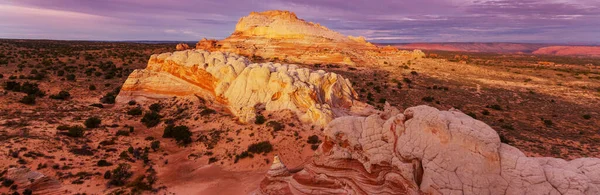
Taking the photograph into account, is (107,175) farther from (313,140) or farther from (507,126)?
(507,126)

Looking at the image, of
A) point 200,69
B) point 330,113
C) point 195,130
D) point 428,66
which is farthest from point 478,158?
point 428,66

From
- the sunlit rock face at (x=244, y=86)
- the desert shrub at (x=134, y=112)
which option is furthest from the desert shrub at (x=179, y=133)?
the desert shrub at (x=134, y=112)

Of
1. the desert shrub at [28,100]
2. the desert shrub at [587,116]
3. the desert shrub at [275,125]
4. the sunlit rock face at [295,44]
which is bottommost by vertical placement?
the desert shrub at [587,116]

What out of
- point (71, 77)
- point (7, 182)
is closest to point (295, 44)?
point (71, 77)

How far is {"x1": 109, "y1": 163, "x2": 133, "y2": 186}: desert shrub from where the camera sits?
16.8m

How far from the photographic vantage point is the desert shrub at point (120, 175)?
16844 mm

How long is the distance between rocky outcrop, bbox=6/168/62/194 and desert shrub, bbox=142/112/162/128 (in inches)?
381

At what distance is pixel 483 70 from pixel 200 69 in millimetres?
59883

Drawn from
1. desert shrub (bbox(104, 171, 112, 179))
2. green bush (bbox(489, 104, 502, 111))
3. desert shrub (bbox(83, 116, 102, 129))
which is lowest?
green bush (bbox(489, 104, 502, 111))

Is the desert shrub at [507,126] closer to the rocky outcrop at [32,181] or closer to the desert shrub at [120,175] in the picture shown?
the desert shrub at [120,175]

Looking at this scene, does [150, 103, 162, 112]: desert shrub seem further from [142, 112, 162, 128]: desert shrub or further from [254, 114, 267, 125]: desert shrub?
[254, 114, 267, 125]: desert shrub

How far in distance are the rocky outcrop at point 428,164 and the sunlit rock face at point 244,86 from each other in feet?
29.8

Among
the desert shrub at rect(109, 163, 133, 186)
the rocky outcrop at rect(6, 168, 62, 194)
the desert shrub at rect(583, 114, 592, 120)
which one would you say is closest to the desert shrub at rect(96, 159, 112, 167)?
Result: the desert shrub at rect(109, 163, 133, 186)

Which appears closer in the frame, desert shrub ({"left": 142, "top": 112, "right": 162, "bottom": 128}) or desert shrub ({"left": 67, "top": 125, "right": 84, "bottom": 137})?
desert shrub ({"left": 67, "top": 125, "right": 84, "bottom": 137})
